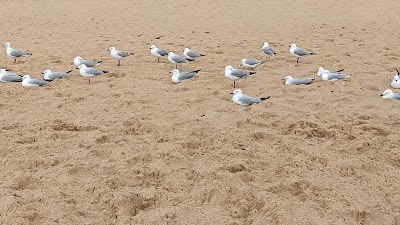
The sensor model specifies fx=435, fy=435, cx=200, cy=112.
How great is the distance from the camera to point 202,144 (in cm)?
545

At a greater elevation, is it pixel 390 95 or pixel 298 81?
pixel 390 95

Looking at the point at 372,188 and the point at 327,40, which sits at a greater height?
the point at 372,188

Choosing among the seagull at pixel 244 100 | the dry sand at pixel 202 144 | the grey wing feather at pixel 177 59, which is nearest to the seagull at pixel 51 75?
the dry sand at pixel 202 144

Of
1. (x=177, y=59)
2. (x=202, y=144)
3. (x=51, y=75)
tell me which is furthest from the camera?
(x=177, y=59)

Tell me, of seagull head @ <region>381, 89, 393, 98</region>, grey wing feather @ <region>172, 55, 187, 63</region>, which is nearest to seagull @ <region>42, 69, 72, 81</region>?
grey wing feather @ <region>172, 55, 187, 63</region>

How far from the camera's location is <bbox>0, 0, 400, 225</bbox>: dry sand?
4117mm

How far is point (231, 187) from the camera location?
4.43 meters

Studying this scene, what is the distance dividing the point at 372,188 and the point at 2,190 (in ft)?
12.2

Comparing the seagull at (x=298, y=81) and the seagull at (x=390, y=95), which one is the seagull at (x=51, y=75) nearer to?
the seagull at (x=298, y=81)

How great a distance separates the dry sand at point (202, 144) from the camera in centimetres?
412

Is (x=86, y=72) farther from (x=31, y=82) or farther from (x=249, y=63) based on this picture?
(x=249, y=63)

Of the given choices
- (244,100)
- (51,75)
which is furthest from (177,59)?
(244,100)

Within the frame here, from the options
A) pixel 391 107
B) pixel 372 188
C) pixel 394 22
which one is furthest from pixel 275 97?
pixel 394 22

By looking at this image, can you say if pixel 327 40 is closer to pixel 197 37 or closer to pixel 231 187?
pixel 197 37
